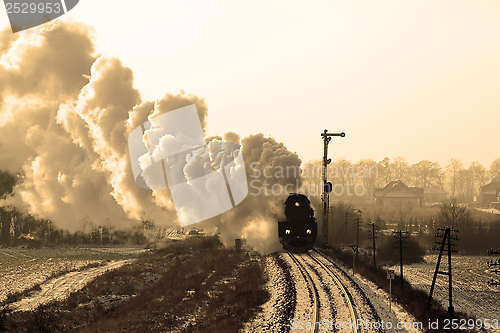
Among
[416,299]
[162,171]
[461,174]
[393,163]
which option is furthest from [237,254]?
[461,174]

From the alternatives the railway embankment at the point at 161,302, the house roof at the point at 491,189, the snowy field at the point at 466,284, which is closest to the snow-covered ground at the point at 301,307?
the railway embankment at the point at 161,302

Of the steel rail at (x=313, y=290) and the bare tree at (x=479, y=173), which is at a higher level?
the bare tree at (x=479, y=173)

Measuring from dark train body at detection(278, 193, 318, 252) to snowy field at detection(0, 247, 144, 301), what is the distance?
26211 mm

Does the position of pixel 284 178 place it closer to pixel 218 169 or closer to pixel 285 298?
pixel 218 169

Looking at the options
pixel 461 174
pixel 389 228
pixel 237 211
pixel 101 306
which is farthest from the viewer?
pixel 461 174

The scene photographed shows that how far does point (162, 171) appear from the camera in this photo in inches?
1511

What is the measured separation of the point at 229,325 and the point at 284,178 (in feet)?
62.3

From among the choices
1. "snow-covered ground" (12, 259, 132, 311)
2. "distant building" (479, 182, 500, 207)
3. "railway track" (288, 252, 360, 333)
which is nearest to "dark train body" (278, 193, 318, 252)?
"railway track" (288, 252, 360, 333)

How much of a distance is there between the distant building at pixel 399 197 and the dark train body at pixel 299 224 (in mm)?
76374

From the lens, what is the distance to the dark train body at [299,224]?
29562 mm

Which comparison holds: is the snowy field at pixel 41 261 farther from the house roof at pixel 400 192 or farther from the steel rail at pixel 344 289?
the house roof at pixel 400 192

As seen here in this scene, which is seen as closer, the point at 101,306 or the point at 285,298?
the point at 285,298

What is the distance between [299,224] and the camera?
29625 millimetres

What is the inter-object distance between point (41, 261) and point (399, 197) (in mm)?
90745
